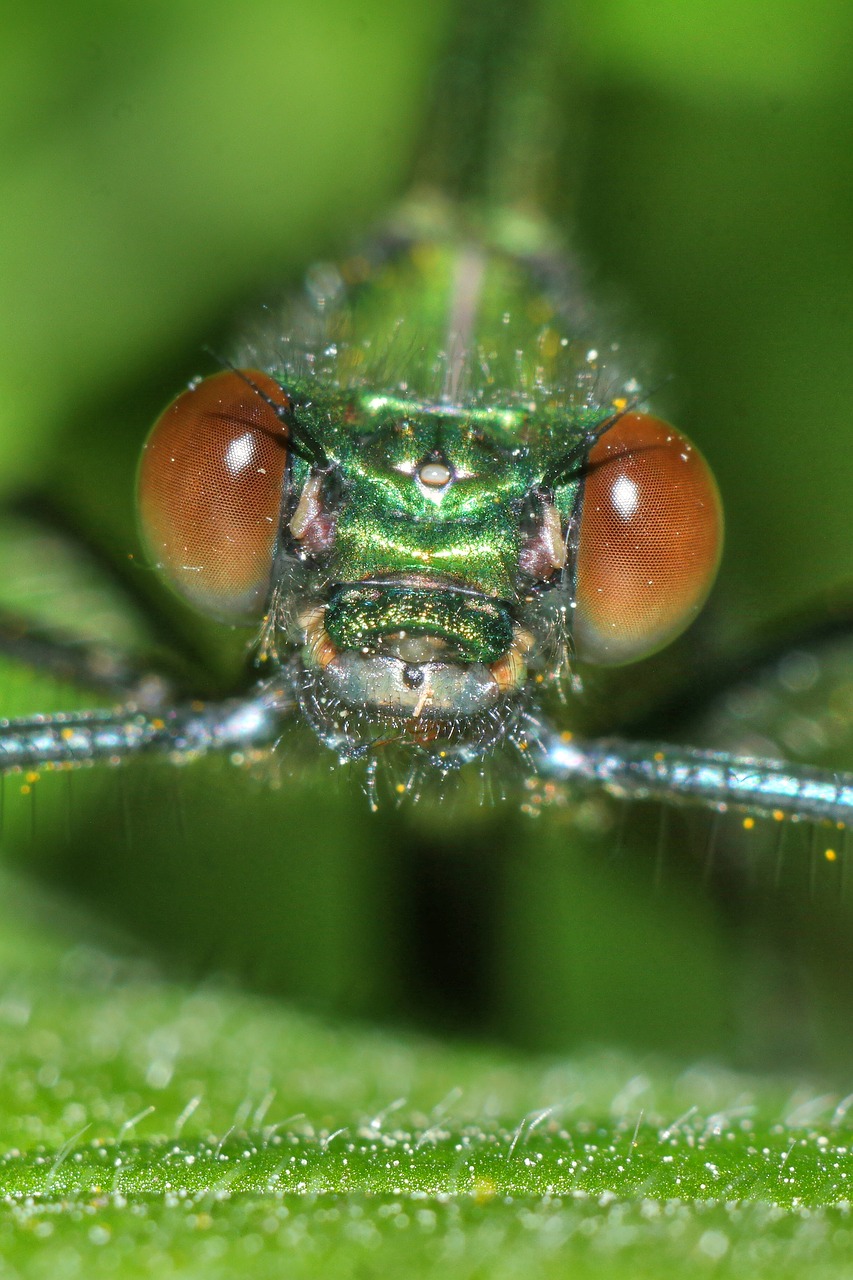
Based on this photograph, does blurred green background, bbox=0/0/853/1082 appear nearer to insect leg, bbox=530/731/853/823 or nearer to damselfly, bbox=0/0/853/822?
insect leg, bbox=530/731/853/823

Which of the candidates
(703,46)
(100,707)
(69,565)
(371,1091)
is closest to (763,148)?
(703,46)

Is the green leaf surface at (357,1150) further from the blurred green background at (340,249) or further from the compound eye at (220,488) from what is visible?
the compound eye at (220,488)

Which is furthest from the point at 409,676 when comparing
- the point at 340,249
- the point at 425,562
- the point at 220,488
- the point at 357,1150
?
the point at 340,249

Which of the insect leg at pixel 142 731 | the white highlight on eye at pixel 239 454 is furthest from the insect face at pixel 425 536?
the insect leg at pixel 142 731

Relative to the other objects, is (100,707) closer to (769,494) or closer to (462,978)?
(462,978)

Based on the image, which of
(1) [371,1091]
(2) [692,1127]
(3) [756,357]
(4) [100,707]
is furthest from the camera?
(3) [756,357]
